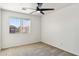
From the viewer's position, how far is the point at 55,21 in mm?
4062

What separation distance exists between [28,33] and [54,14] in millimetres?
2210

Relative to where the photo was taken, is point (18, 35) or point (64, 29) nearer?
point (64, 29)

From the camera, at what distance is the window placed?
4060 millimetres

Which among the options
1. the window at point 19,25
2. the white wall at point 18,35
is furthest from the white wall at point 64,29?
the window at point 19,25

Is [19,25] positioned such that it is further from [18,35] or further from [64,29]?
[64,29]

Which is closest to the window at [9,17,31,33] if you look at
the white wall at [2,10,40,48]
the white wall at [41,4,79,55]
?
the white wall at [2,10,40,48]

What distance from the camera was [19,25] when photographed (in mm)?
4387

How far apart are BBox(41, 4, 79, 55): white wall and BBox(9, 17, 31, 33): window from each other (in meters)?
1.45

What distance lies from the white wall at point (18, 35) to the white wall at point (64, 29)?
0.97 meters

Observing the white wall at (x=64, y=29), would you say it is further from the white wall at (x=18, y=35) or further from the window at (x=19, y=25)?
the window at (x=19, y=25)

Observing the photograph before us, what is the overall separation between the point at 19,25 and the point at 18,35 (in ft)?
2.14

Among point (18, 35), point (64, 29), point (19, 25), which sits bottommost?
point (18, 35)

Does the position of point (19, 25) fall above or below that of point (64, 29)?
above

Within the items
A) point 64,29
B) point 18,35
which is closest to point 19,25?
point 18,35
